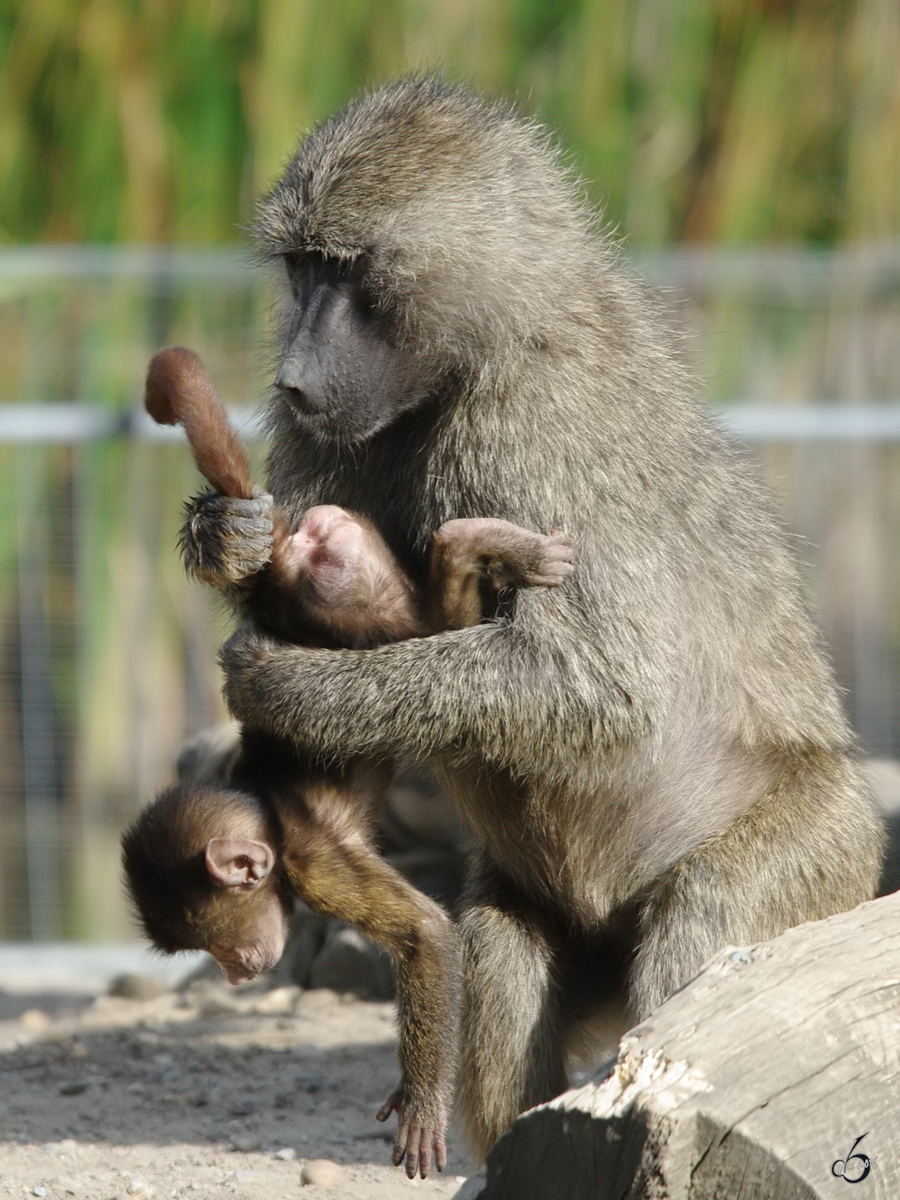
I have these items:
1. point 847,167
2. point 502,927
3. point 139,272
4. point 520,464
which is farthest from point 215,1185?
point 847,167

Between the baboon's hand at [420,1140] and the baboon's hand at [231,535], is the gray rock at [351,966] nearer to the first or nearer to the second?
the baboon's hand at [420,1140]

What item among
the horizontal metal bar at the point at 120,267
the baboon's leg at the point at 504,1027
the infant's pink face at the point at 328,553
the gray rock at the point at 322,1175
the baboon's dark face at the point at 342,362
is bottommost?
the gray rock at the point at 322,1175

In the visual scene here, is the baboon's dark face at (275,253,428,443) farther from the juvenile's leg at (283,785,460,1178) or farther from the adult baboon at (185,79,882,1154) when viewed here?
the juvenile's leg at (283,785,460,1178)

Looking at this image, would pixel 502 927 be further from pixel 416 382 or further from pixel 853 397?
pixel 853 397

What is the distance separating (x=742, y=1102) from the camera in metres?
2.35

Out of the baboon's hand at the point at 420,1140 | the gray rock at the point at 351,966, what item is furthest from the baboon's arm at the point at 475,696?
the gray rock at the point at 351,966

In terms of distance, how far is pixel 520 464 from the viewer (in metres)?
3.51

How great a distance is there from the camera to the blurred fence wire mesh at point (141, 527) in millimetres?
6758

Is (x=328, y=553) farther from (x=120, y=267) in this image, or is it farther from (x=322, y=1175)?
(x=120, y=267)

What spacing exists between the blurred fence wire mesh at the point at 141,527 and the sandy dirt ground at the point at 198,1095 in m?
1.08

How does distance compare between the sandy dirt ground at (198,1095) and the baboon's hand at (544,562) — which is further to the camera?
the sandy dirt ground at (198,1095)

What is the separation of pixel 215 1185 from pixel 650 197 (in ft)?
19.7

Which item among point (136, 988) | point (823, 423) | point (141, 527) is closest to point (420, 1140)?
point (136, 988)

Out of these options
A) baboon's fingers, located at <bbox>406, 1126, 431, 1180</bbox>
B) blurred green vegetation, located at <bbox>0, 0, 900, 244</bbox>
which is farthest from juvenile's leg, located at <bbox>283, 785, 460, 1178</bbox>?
blurred green vegetation, located at <bbox>0, 0, 900, 244</bbox>
